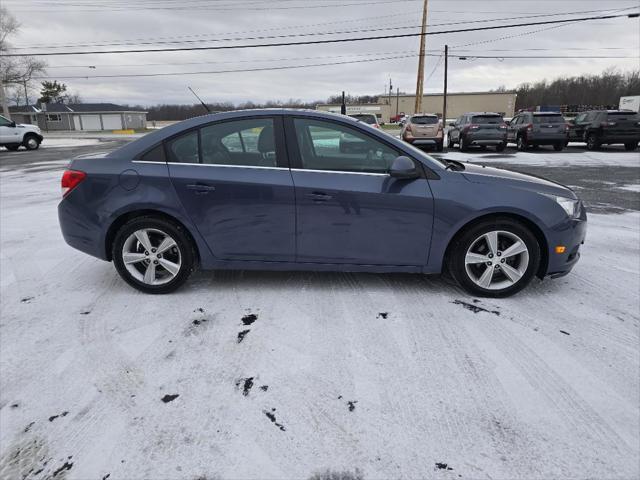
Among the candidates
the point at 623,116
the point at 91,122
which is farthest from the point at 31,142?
the point at 91,122

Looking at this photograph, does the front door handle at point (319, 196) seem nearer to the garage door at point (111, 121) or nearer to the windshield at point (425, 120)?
the windshield at point (425, 120)

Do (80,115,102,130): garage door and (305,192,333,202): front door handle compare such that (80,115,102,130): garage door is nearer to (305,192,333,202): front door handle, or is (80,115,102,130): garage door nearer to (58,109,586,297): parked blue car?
(58,109,586,297): parked blue car

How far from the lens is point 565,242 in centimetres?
355

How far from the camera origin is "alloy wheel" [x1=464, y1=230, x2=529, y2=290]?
357 centimetres

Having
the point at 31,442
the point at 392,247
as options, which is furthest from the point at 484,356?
the point at 31,442

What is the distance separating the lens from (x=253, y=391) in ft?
8.07

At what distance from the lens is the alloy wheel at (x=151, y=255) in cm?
369

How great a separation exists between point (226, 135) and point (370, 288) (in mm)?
1804

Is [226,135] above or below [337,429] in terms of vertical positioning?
above

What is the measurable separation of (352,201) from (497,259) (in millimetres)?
1291

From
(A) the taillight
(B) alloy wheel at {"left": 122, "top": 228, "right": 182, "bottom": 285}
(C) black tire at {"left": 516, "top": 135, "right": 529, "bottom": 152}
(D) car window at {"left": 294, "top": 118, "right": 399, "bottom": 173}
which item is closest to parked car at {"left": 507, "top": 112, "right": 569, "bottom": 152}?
(C) black tire at {"left": 516, "top": 135, "right": 529, "bottom": 152}

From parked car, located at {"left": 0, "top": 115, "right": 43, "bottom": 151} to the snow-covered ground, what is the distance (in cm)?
2179

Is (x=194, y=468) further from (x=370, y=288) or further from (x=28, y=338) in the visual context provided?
(x=370, y=288)

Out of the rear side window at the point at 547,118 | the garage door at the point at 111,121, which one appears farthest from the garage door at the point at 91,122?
the rear side window at the point at 547,118
